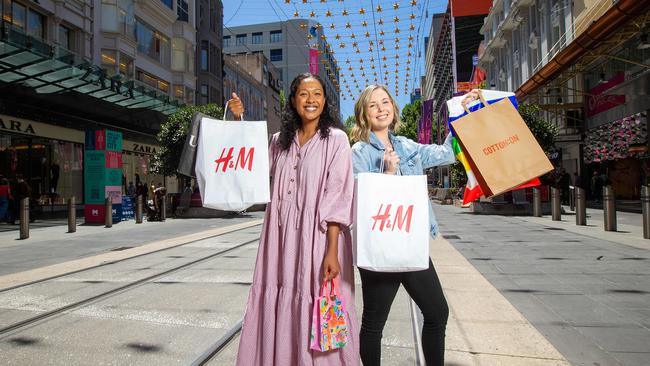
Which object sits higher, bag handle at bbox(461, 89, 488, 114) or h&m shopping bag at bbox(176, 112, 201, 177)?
bag handle at bbox(461, 89, 488, 114)

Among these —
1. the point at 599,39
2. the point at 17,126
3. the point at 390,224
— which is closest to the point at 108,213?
the point at 17,126

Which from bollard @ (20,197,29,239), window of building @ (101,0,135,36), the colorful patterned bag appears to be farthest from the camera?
window of building @ (101,0,135,36)

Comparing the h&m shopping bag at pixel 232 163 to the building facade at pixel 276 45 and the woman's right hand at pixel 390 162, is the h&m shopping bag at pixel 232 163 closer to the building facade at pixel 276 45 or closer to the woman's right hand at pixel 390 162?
the woman's right hand at pixel 390 162

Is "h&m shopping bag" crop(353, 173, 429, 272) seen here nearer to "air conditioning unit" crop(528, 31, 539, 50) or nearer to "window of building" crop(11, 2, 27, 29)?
"window of building" crop(11, 2, 27, 29)

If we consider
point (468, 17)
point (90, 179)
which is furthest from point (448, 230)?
point (468, 17)

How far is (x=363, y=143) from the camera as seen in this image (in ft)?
8.27

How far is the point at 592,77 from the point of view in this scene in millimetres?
23609

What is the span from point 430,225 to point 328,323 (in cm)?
81

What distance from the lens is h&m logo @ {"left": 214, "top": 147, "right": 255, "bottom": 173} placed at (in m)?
2.39

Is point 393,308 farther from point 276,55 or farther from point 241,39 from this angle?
point 241,39

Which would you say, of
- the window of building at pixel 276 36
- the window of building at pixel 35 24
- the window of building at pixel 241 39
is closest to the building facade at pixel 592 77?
the window of building at pixel 35 24

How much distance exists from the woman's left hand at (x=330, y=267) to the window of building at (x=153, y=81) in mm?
29362

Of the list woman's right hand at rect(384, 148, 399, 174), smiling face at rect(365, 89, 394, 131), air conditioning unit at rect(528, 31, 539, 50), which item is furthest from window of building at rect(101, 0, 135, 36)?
woman's right hand at rect(384, 148, 399, 174)

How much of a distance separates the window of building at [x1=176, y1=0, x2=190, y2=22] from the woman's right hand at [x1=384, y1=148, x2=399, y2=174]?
115 ft
